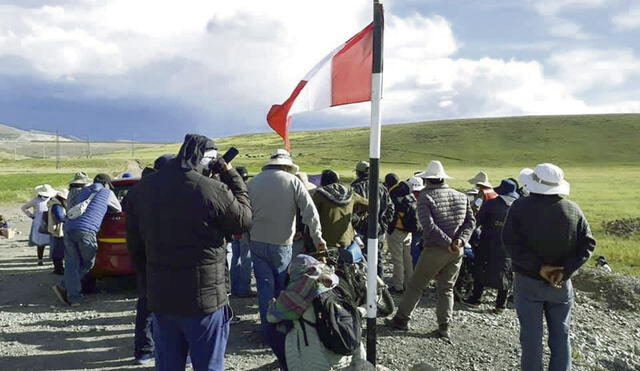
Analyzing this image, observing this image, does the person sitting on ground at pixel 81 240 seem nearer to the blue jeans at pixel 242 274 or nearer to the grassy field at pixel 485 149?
the blue jeans at pixel 242 274

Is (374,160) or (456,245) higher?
(374,160)

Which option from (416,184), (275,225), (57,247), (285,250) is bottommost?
(57,247)

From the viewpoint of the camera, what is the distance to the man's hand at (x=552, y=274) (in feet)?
14.7

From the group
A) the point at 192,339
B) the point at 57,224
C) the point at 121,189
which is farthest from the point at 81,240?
the point at 192,339

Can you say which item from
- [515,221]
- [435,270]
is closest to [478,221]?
[435,270]

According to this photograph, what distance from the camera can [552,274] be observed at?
4.50m

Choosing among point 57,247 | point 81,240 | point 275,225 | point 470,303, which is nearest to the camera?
point 275,225

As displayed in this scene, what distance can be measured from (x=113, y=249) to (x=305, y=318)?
15.7 feet

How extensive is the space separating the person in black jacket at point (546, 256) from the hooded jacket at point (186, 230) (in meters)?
2.58

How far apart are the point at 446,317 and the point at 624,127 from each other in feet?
454

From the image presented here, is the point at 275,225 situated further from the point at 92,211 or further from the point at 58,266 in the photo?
the point at 58,266

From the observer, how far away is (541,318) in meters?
4.66

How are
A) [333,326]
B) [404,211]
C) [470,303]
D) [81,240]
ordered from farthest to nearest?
[404,211] → [470,303] → [81,240] → [333,326]

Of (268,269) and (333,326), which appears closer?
(333,326)
